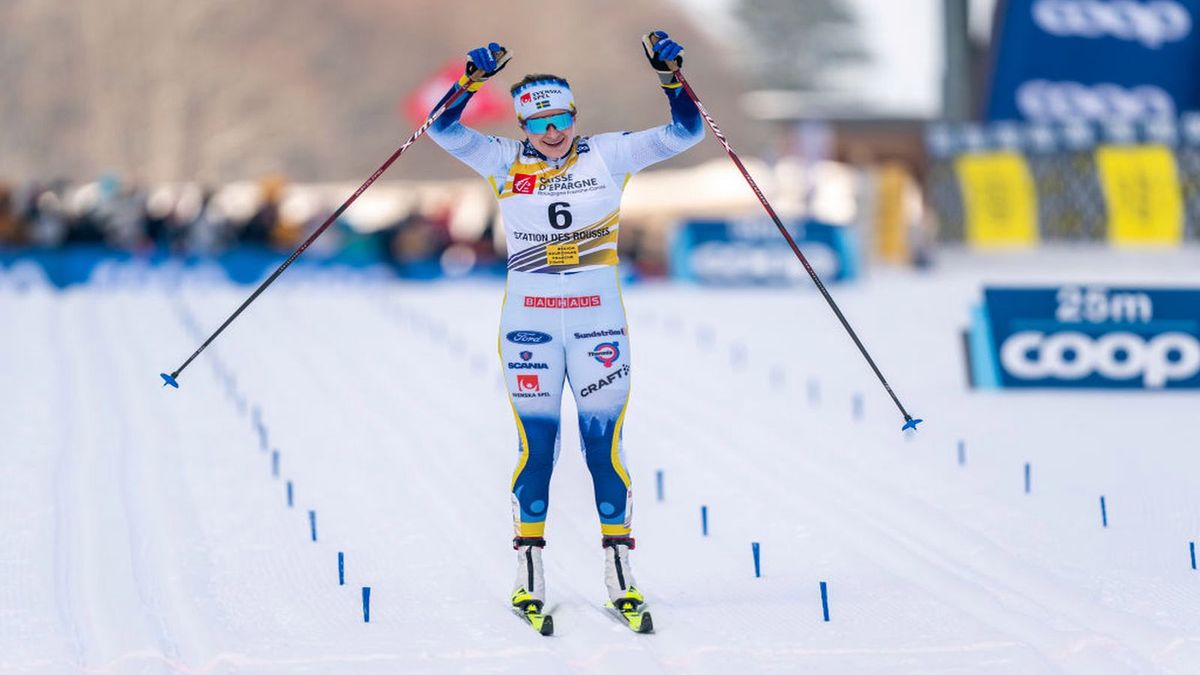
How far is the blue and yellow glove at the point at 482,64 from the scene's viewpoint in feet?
24.0

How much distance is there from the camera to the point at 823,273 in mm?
25266

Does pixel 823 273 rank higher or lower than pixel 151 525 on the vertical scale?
higher

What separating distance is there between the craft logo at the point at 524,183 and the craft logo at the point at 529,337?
56 cm

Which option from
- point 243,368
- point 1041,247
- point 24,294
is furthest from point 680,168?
point 243,368

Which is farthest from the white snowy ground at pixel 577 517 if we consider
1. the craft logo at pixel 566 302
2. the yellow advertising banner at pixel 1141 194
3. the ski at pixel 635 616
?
the yellow advertising banner at pixel 1141 194

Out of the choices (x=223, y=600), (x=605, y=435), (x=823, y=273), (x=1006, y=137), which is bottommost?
(x=223, y=600)

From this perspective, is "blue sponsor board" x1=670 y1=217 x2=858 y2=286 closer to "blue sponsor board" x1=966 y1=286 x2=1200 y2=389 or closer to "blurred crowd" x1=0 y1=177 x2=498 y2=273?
"blurred crowd" x1=0 y1=177 x2=498 y2=273

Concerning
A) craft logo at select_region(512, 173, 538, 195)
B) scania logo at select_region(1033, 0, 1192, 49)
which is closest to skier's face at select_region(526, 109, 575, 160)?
craft logo at select_region(512, 173, 538, 195)

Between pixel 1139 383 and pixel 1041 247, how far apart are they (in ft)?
51.2

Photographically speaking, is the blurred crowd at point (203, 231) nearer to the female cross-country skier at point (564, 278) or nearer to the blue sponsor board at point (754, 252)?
the blue sponsor board at point (754, 252)

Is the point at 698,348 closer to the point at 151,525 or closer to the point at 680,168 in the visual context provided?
the point at 151,525

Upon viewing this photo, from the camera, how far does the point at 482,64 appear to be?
731 centimetres

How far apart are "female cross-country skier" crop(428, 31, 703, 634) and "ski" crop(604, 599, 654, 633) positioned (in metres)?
0.01

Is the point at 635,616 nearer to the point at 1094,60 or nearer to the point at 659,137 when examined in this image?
the point at 659,137
